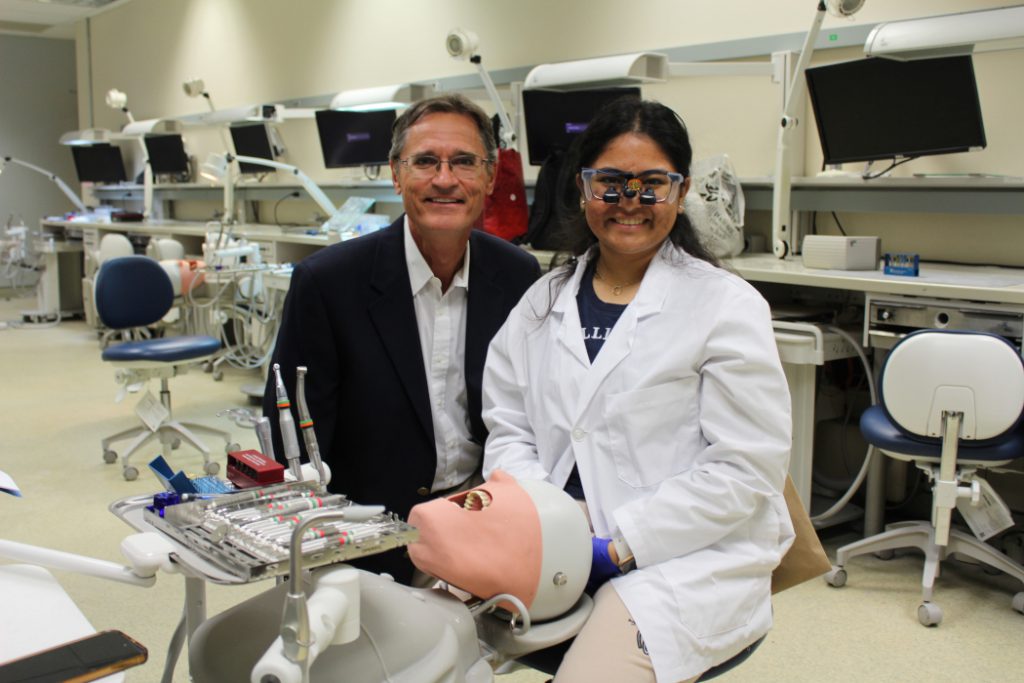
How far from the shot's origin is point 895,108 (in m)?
3.14

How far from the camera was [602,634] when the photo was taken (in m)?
1.29

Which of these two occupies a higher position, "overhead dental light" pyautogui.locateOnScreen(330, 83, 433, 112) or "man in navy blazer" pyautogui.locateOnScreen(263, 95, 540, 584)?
"overhead dental light" pyautogui.locateOnScreen(330, 83, 433, 112)

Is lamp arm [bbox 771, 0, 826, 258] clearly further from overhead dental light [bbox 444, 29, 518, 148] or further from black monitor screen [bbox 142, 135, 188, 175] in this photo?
black monitor screen [bbox 142, 135, 188, 175]

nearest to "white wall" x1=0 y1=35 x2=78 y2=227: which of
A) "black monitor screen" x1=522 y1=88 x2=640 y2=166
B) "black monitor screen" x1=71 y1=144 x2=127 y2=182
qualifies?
"black monitor screen" x1=71 y1=144 x2=127 y2=182

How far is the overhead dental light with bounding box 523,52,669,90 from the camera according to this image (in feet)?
11.2

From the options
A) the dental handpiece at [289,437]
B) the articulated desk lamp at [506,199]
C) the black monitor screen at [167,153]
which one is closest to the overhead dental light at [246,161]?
the articulated desk lamp at [506,199]

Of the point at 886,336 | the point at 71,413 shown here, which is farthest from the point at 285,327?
the point at 71,413

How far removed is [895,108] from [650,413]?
219cm

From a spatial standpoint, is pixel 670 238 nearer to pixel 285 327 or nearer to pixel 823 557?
pixel 823 557

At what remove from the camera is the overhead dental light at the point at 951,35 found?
8.30 ft

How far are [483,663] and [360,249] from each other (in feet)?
2.82

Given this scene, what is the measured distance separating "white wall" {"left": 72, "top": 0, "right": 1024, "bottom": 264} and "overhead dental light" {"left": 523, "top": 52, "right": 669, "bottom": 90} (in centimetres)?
40

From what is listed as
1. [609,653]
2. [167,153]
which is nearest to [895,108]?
[609,653]

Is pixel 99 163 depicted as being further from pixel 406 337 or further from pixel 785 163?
pixel 406 337
